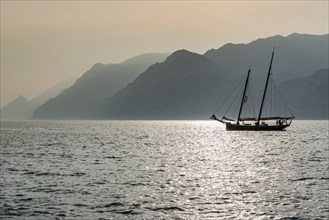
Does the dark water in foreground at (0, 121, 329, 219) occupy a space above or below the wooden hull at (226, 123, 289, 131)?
below

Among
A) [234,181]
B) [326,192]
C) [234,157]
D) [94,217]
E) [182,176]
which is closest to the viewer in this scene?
[94,217]

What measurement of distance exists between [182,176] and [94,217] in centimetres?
2358

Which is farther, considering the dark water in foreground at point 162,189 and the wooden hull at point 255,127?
the wooden hull at point 255,127

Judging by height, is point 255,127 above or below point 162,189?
above

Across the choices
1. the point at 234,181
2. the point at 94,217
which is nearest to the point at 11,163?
the point at 234,181

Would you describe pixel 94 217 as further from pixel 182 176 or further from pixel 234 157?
pixel 234 157

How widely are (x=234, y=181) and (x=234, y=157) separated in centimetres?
3230

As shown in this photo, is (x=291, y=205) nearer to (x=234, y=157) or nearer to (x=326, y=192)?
(x=326, y=192)

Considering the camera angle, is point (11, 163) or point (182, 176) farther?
point (11, 163)

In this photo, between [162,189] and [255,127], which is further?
[255,127]

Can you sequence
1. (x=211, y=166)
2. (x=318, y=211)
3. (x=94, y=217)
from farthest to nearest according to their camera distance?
(x=211, y=166) < (x=318, y=211) < (x=94, y=217)

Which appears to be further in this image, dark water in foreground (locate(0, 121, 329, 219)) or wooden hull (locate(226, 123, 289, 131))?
wooden hull (locate(226, 123, 289, 131))

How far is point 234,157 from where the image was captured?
82.9 meters

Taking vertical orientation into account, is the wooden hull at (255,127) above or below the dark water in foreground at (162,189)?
above
